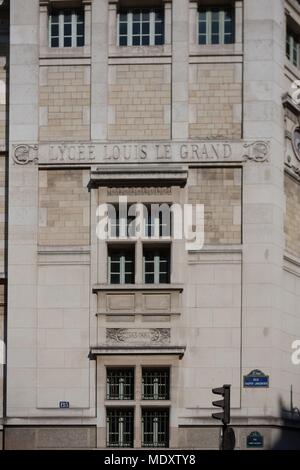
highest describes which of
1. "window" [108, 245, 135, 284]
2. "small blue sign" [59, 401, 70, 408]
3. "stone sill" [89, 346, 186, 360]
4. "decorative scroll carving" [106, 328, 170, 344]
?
"window" [108, 245, 135, 284]

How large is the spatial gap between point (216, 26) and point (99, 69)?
3.64 metres

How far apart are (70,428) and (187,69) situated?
1065cm

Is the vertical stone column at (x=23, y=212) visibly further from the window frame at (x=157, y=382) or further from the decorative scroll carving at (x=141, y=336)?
the window frame at (x=157, y=382)

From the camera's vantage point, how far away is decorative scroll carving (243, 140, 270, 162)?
42094mm

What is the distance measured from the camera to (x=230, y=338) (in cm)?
4153

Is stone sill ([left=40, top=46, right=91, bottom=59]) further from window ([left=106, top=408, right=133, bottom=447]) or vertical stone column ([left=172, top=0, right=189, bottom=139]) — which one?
window ([left=106, top=408, right=133, bottom=447])

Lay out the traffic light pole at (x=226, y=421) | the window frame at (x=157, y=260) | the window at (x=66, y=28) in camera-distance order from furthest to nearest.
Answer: the window at (x=66, y=28), the window frame at (x=157, y=260), the traffic light pole at (x=226, y=421)

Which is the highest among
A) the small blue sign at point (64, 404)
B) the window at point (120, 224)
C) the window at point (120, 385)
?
the window at point (120, 224)

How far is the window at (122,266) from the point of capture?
42188 millimetres

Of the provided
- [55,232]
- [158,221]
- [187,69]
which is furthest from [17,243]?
[187,69]

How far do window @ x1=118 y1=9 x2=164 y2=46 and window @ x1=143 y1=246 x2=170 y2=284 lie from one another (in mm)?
6032

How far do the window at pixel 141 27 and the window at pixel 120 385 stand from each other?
9.47m

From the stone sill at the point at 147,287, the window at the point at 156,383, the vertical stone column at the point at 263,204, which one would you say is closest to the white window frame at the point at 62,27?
the vertical stone column at the point at 263,204

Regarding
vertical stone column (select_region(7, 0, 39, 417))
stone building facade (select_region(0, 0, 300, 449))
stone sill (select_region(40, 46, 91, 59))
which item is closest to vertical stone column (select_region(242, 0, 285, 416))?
stone building facade (select_region(0, 0, 300, 449))
